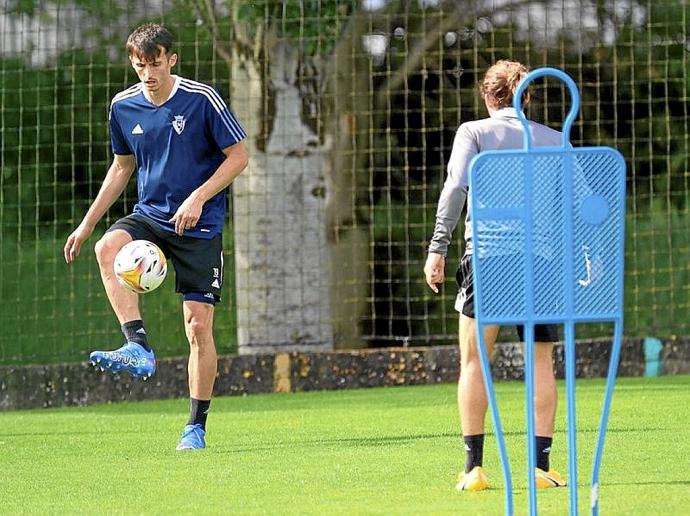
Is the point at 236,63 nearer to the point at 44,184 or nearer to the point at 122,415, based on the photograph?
the point at 44,184

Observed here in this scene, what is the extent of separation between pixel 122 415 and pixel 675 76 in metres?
5.54

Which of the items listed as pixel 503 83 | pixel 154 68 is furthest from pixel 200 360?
pixel 503 83

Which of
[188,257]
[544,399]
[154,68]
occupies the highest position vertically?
[154,68]

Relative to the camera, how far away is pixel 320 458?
6766 mm

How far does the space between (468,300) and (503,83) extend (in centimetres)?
78

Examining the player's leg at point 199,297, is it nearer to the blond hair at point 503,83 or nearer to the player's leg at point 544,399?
the player's leg at point 544,399

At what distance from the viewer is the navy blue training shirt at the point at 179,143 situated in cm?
757

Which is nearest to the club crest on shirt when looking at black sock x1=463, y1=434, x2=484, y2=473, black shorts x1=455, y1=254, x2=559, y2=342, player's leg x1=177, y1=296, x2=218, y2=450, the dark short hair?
the dark short hair

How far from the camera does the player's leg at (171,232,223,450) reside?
758 cm

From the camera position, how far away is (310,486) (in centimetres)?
579

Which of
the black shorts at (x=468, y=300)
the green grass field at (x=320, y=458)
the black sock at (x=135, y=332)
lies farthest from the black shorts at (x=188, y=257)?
the black shorts at (x=468, y=300)

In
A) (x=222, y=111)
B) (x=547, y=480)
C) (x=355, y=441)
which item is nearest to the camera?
(x=547, y=480)

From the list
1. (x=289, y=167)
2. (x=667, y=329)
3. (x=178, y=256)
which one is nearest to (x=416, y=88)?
(x=289, y=167)

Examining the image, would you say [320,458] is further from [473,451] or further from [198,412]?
[473,451]
